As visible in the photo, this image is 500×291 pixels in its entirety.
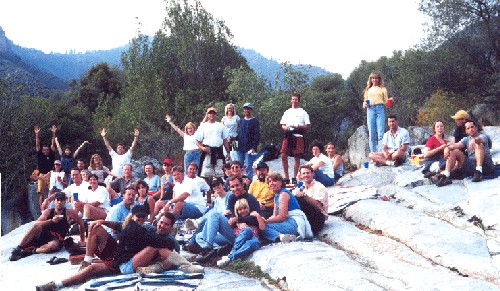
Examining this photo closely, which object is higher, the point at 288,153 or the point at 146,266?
the point at 288,153

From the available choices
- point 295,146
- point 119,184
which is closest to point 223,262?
point 295,146

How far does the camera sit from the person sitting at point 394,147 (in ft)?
42.9

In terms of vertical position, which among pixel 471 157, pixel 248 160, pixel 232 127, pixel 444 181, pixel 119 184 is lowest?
pixel 444 181

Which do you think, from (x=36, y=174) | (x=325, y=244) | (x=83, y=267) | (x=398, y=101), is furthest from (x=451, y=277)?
(x=398, y=101)

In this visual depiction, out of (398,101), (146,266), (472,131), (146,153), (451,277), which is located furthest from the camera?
(398,101)

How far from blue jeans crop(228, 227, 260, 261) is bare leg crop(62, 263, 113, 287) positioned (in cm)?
180

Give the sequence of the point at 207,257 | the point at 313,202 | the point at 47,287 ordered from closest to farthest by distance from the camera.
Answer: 1. the point at 47,287
2. the point at 207,257
3. the point at 313,202

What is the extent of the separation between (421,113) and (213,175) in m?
17.3

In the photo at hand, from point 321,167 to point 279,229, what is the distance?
3.81m

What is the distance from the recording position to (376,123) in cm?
1366

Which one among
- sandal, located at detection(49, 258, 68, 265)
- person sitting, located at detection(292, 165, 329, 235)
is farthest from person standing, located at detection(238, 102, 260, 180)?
sandal, located at detection(49, 258, 68, 265)

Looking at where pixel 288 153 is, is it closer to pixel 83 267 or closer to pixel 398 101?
pixel 83 267

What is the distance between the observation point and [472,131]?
32.7 ft

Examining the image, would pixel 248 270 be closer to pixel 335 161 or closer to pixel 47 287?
pixel 47 287
